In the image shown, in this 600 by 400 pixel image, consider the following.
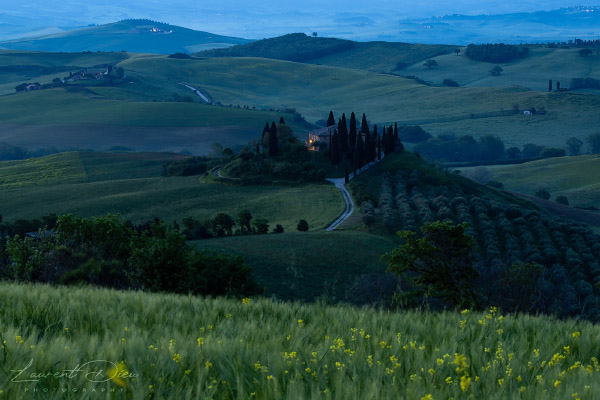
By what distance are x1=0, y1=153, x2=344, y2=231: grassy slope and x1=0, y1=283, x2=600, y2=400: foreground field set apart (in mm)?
65578

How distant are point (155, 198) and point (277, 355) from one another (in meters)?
94.2

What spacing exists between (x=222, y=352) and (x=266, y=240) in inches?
2006

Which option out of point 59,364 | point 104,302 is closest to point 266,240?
point 104,302

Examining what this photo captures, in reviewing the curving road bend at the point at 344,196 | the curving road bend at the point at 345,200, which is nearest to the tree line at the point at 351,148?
the curving road bend at the point at 344,196

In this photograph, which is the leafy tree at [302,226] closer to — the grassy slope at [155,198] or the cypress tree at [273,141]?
the grassy slope at [155,198]

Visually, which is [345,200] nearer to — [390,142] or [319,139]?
[390,142]

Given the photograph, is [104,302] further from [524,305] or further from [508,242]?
[508,242]

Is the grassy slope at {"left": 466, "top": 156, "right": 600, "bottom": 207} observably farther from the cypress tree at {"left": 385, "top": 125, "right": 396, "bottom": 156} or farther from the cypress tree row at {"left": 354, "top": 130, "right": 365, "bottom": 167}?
the cypress tree row at {"left": 354, "top": 130, "right": 365, "bottom": 167}

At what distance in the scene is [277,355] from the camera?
6141mm

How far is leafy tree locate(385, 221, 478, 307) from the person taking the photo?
2628 centimetres

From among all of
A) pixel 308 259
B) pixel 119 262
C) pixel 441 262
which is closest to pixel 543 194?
pixel 308 259

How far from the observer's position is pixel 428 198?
88312mm

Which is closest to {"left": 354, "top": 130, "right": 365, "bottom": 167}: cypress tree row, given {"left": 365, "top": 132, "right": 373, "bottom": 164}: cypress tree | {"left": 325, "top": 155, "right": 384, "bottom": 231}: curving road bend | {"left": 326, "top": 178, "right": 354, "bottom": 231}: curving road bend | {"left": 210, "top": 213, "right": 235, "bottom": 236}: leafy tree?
{"left": 325, "top": 155, "right": 384, "bottom": 231}: curving road bend

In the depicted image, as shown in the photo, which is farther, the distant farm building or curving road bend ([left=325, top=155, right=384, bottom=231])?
the distant farm building
